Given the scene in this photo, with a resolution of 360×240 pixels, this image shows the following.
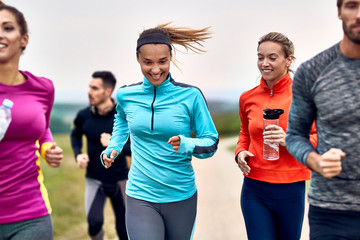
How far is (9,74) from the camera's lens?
285 cm

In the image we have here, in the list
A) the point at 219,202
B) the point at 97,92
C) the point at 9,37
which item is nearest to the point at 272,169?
the point at 9,37

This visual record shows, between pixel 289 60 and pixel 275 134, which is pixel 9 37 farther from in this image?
pixel 289 60

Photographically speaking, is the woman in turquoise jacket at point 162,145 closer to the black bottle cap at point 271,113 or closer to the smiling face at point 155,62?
the smiling face at point 155,62

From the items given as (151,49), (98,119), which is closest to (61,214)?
(98,119)

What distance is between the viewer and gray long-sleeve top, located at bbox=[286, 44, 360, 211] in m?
2.40

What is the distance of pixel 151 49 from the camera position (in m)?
3.42

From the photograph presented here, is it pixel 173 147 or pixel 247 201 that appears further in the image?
pixel 247 201

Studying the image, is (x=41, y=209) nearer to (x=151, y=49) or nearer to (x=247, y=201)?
(x=151, y=49)

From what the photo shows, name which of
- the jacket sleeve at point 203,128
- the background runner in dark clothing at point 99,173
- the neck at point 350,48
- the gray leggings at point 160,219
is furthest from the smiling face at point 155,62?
the background runner in dark clothing at point 99,173

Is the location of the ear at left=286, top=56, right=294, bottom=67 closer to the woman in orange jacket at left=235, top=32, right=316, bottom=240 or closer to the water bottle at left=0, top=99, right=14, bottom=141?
the woman in orange jacket at left=235, top=32, right=316, bottom=240

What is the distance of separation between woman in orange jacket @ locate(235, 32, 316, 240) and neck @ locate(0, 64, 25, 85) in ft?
5.98

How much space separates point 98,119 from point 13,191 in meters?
2.59

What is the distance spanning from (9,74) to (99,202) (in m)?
2.73

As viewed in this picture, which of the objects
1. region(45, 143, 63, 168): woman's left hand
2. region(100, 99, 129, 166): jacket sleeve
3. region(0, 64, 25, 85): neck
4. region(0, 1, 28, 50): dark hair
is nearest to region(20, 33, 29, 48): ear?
region(0, 1, 28, 50): dark hair
